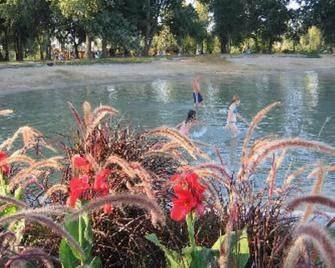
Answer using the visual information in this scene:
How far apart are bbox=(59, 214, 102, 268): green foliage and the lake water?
4.94 meters

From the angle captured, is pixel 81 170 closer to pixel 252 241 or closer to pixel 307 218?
pixel 252 241

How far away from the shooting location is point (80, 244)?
2.98 metres

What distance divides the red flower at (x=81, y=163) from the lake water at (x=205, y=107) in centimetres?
445

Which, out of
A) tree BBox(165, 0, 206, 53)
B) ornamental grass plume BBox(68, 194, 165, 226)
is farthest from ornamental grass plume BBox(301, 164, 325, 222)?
tree BBox(165, 0, 206, 53)

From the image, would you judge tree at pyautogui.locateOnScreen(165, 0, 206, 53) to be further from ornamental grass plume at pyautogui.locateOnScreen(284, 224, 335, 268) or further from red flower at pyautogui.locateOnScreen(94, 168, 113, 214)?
ornamental grass plume at pyautogui.locateOnScreen(284, 224, 335, 268)

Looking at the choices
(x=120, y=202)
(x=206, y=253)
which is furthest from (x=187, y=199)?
(x=120, y=202)

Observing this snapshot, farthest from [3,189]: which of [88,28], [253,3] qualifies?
[253,3]

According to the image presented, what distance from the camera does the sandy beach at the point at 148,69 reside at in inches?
1438

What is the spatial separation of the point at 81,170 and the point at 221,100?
944 inches

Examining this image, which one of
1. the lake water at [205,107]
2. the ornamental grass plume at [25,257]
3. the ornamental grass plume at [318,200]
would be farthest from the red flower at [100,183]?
the lake water at [205,107]

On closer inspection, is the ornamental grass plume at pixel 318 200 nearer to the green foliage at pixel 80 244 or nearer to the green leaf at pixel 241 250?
the green leaf at pixel 241 250

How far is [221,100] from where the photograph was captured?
2747 centimetres

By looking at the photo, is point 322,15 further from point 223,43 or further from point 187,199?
point 187,199

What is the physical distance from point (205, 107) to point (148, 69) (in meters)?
22.4
